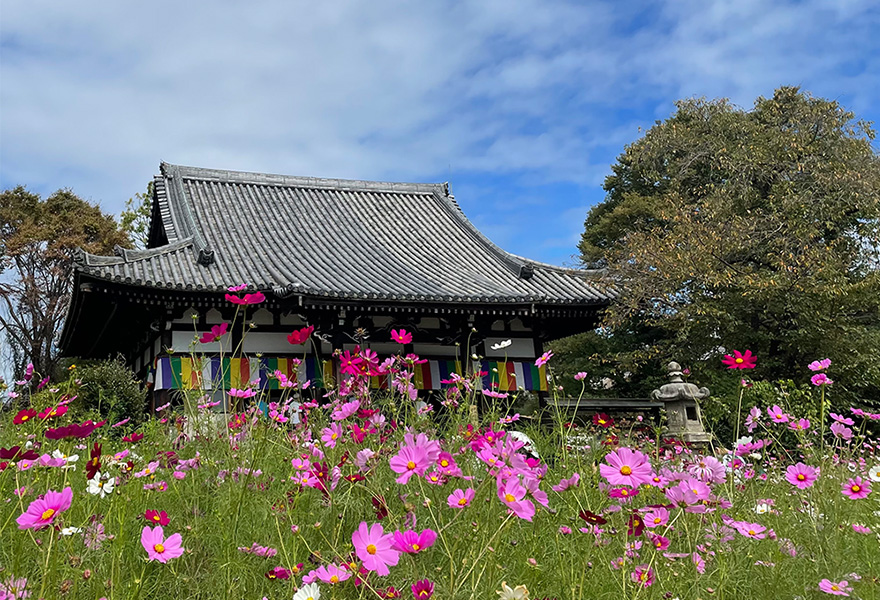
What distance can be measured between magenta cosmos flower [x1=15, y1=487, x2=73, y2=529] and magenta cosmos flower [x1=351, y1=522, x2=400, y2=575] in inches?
18.9

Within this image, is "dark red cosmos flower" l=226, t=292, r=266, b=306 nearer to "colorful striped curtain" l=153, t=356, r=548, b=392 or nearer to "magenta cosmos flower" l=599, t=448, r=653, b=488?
"magenta cosmos flower" l=599, t=448, r=653, b=488

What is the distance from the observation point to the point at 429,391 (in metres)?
10.0

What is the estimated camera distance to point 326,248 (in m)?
11.8

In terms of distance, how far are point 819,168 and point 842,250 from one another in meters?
1.75

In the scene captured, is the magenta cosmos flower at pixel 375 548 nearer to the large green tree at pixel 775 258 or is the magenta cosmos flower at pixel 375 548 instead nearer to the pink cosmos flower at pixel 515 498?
the pink cosmos flower at pixel 515 498

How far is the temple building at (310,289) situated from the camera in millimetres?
8727

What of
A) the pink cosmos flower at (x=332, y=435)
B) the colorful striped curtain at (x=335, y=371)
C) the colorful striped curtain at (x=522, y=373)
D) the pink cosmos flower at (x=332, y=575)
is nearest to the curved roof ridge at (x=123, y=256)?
the colorful striped curtain at (x=335, y=371)

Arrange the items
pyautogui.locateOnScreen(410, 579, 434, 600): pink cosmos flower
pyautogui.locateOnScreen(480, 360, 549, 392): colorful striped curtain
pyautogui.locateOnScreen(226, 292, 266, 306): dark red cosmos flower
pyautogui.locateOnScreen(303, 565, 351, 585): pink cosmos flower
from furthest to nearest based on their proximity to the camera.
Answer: pyautogui.locateOnScreen(480, 360, 549, 392): colorful striped curtain
pyautogui.locateOnScreen(226, 292, 266, 306): dark red cosmos flower
pyautogui.locateOnScreen(303, 565, 351, 585): pink cosmos flower
pyautogui.locateOnScreen(410, 579, 434, 600): pink cosmos flower

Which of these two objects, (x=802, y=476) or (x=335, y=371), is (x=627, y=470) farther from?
(x=335, y=371)

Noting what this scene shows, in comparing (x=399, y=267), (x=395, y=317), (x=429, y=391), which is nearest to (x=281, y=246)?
(x=399, y=267)

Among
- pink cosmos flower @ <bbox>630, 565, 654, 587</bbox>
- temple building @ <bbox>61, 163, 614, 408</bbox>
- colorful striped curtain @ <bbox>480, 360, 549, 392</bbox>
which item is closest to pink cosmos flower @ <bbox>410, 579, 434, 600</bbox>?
pink cosmos flower @ <bbox>630, 565, 654, 587</bbox>

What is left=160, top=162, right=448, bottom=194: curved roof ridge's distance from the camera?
14016mm

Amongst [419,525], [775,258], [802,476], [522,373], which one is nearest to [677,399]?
[522,373]

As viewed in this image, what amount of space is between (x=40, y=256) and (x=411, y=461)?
2137cm
